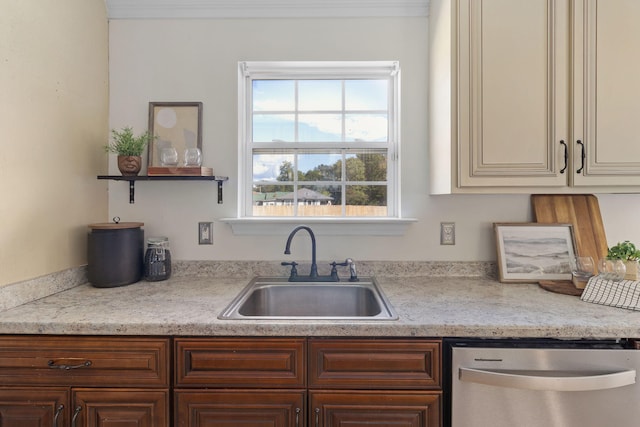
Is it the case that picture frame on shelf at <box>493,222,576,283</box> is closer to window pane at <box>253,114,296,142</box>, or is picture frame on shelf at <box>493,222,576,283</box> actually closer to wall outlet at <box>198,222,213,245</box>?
window pane at <box>253,114,296,142</box>

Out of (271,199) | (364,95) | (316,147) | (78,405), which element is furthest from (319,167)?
(78,405)

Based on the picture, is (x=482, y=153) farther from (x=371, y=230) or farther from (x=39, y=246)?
(x=39, y=246)

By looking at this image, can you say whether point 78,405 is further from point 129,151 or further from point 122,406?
point 129,151

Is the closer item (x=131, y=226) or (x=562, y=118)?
(x=562, y=118)

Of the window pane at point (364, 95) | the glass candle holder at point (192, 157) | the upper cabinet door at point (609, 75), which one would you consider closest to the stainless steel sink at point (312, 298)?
the glass candle holder at point (192, 157)

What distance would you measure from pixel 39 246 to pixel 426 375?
5.36ft

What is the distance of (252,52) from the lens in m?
1.80

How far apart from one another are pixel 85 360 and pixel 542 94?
208 cm

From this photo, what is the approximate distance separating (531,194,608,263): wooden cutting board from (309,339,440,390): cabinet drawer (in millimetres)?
1116

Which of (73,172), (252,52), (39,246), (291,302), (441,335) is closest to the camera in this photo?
(441,335)

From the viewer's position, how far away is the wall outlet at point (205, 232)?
1802 mm

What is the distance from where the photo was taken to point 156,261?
1662mm

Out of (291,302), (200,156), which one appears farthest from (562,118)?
(200,156)

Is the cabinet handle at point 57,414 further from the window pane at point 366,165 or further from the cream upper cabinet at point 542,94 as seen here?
the cream upper cabinet at point 542,94
